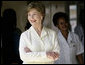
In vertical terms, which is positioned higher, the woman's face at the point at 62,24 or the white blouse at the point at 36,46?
the woman's face at the point at 62,24

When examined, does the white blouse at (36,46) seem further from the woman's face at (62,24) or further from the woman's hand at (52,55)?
the woman's face at (62,24)

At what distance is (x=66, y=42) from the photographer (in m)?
1.96

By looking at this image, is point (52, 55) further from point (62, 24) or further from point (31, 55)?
point (62, 24)

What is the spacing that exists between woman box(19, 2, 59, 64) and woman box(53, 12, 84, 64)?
72cm

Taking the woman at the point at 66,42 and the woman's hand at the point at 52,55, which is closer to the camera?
the woman's hand at the point at 52,55

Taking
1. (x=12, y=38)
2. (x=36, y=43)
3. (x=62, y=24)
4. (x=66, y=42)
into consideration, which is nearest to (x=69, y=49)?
(x=66, y=42)

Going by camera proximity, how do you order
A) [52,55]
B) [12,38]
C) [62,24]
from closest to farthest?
[52,55]
[12,38]
[62,24]

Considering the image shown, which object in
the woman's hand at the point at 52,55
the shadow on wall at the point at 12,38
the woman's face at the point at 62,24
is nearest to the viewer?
the woman's hand at the point at 52,55

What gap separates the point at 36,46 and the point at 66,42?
2.66ft

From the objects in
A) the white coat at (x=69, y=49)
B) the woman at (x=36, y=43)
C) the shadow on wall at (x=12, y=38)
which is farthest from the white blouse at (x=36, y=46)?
the white coat at (x=69, y=49)

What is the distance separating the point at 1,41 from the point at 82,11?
1.68 meters

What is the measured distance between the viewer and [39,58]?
1178mm

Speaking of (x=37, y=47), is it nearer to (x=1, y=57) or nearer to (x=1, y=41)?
(x=1, y=41)

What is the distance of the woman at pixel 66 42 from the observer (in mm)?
1924
